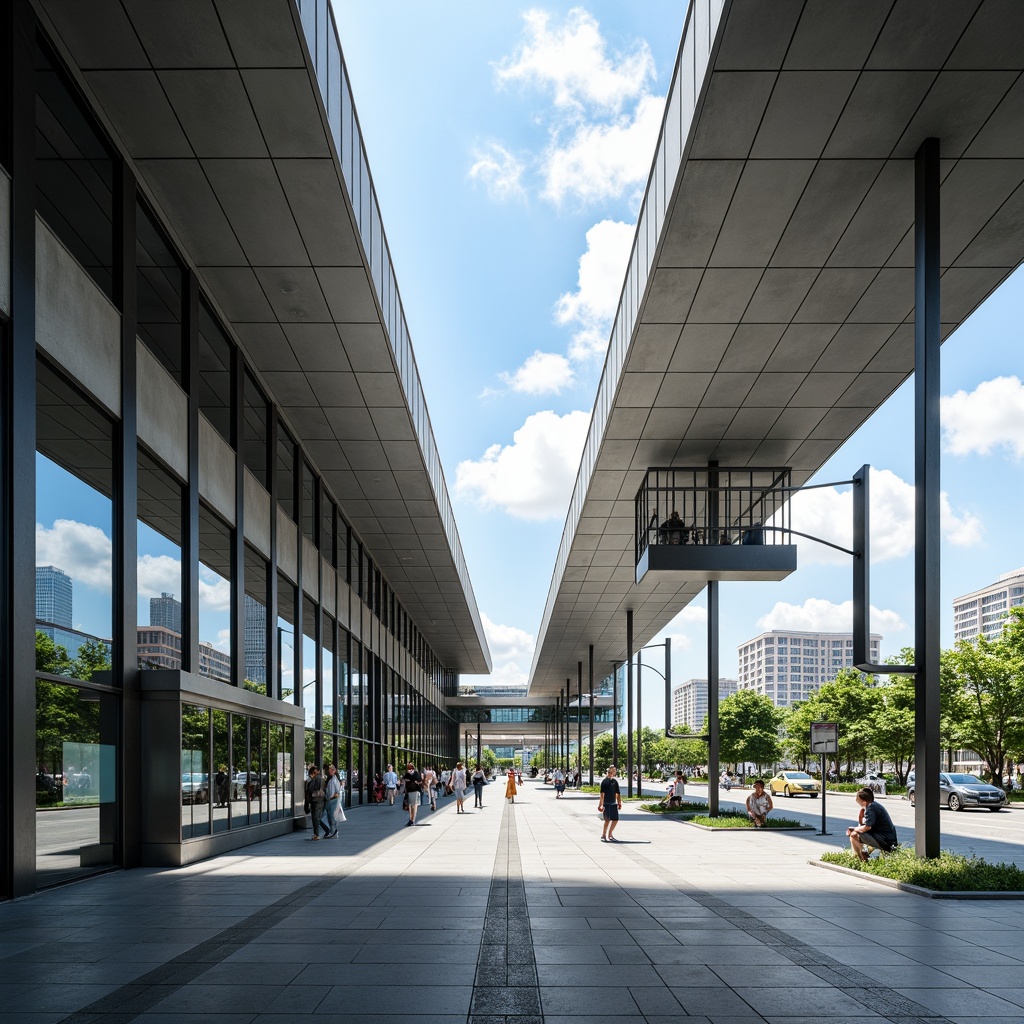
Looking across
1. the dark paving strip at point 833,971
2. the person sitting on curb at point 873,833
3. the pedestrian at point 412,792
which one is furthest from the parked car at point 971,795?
the dark paving strip at point 833,971

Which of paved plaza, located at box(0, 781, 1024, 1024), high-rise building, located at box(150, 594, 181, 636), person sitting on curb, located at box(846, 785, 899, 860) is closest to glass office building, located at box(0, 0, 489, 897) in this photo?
high-rise building, located at box(150, 594, 181, 636)

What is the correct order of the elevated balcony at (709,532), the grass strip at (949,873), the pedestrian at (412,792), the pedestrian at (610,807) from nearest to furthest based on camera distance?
1. the grass strip at (949,873)
2. the pedestrian at (610,807)
3. the elevated balcony at (709,532)
4. the pedestrian at (412,792)

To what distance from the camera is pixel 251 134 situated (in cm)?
1320

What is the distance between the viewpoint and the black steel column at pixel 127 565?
588 inches

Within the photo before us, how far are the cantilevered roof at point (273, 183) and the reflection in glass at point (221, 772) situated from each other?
23.0ft

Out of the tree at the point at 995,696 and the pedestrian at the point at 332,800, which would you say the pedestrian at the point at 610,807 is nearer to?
the pedestrian at the point at 332,800

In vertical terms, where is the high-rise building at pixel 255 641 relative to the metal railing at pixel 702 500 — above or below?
below

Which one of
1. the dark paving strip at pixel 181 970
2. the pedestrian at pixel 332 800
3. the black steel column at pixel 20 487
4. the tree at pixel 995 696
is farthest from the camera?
the tree at pixel 995 696

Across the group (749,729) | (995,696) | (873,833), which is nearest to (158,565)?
(873,833)

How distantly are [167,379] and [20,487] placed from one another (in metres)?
5.59

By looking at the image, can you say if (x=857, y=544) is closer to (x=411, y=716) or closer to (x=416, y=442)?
(x=416, y=442)

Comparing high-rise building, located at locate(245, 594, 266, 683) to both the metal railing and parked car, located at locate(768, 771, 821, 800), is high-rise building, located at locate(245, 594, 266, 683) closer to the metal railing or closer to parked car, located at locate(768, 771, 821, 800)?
the metal railing

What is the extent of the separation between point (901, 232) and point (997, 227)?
4.25ft

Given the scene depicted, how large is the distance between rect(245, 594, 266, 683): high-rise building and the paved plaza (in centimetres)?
622
